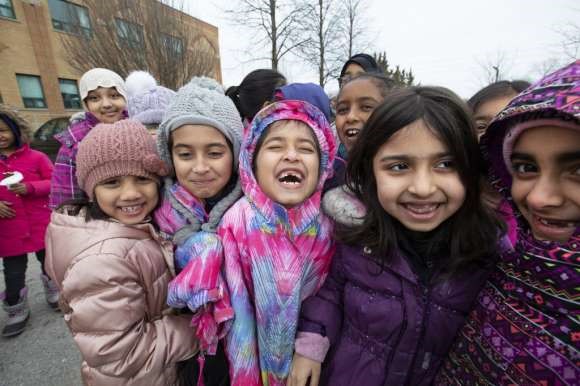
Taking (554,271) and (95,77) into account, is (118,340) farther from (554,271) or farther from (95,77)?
(95,77)

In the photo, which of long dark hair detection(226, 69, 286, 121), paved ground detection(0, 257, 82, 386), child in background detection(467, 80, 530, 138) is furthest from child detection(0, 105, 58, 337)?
child in background detection(467, 80, 530, 138)

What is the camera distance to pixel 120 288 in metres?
1.17

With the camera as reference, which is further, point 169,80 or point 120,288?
point 169,80

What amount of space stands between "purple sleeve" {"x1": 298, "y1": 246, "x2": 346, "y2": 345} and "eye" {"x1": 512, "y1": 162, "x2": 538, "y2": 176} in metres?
0.77

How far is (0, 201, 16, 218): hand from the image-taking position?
2762 mm

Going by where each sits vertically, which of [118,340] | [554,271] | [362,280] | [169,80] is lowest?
[118,340]

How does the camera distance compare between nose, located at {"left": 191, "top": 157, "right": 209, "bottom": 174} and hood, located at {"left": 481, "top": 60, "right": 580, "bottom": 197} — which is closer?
hood, located at {"left": 481, "top": 60, "right": 580, "bottom": 197}

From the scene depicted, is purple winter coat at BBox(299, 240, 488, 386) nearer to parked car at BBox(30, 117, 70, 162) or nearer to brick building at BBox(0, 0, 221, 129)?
parked car at BBox(30, 117, 70, 162)

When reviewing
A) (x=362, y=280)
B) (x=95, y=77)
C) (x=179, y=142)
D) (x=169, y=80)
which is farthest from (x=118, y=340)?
(x=169, y=80)

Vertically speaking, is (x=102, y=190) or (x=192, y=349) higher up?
(x=102, y=190)

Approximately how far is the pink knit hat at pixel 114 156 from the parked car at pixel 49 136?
10.3m

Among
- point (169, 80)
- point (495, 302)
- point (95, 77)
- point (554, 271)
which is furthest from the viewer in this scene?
point (169, 80)

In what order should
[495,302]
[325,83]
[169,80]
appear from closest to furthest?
1. [495,302]
2. [169,80]
3. [325,83]

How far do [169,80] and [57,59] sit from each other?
12789 mm
